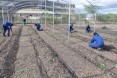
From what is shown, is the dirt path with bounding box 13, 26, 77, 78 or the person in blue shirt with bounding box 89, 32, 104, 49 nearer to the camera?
the dirt path with bounding box 13, 26, 77, 78

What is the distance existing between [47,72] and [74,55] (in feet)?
9.50

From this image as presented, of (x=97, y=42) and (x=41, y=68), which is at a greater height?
(x=97, y=42)

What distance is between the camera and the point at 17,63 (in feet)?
24.1

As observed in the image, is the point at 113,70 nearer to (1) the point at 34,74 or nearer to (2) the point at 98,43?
(1) the point at 34,74

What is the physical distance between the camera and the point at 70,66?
705 cm

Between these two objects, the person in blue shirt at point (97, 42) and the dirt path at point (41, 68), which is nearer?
the dirt path at point (41, 68)

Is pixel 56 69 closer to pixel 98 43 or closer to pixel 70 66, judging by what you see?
pixel 70 66

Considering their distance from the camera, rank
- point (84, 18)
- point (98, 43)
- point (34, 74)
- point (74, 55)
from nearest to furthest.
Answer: point (34, 74) < point (74, 55) < point (98, 43) < point (84, 18)

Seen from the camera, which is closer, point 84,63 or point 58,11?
point 84,63

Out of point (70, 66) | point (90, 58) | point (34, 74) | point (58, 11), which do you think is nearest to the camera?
point (34, 74)

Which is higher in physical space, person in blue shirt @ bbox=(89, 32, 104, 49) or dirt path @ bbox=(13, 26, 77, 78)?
person in blue shirt @ bbox=(89, 32, 104, 49)


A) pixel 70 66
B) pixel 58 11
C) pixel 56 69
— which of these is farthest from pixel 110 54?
pixel 58 11

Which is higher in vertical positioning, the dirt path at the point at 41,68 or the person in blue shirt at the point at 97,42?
the person in blue shirt at the point at 97,42

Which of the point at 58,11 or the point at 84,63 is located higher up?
the point at 58,11
